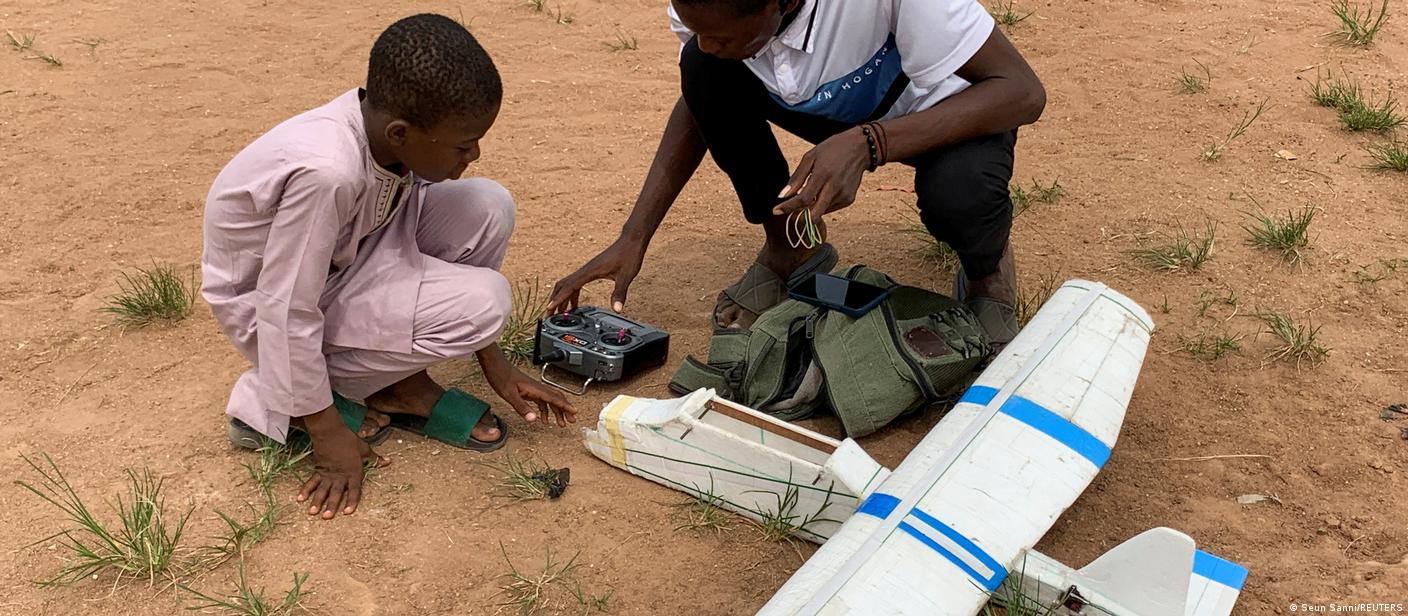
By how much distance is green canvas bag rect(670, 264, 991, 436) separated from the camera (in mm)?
2869

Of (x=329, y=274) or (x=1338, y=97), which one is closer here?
(x=329, y=274)

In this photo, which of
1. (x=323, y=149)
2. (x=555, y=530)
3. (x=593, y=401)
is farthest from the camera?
(x=593, y=401)

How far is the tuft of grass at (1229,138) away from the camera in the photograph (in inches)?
170

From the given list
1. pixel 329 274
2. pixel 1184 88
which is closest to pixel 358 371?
pixel 329 274

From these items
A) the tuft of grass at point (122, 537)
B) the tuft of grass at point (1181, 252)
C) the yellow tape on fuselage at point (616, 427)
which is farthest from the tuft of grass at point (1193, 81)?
the tuft of grass at point (122, 537)

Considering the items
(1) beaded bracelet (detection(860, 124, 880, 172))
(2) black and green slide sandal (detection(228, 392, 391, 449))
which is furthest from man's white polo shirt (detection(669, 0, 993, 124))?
(2) black and green slide sandal (detection(228, 392, 391, 449))

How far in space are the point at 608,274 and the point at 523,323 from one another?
394 mm

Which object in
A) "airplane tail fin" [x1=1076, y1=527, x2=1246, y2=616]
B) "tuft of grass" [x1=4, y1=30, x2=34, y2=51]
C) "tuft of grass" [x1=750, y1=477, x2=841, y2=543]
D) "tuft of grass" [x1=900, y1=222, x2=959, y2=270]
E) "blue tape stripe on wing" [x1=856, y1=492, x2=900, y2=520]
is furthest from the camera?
"tuft of grass" [x1=4, y1=30, x2=34, y2=51]

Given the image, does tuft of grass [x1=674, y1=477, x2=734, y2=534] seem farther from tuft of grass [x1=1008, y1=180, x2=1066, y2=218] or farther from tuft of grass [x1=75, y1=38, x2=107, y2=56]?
tuft of grass [x1=75, y1=38, x2=107, y2=56]

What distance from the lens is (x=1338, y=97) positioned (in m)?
4.58

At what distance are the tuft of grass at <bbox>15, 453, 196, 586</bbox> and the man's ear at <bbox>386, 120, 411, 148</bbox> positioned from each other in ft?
3.20

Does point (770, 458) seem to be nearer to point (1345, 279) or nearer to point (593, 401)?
point (593, 401)

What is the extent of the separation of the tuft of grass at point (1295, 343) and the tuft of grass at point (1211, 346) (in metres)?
0.10

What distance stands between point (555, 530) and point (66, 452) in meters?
1.30
